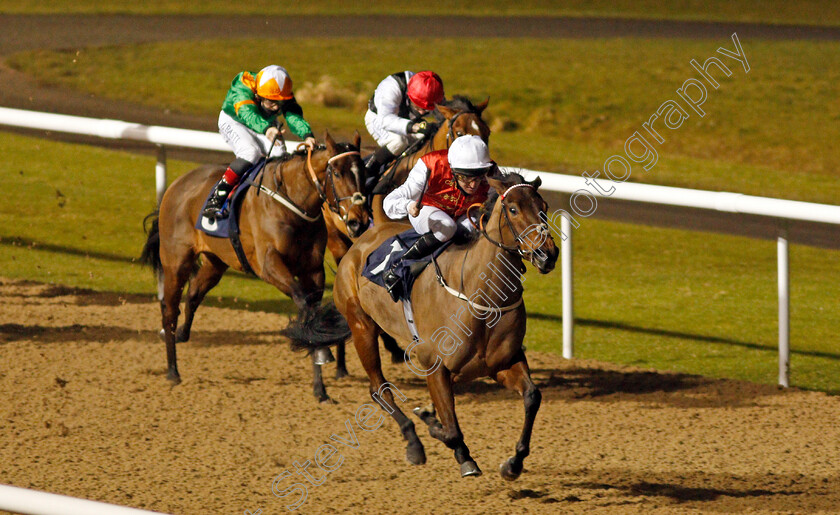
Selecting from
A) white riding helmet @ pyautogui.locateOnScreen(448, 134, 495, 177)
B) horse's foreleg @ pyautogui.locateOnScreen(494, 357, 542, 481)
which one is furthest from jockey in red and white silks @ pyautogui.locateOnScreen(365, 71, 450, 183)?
horse's foreleg @ pyautogui.locateOnScreen(494, 357, 542, 481)

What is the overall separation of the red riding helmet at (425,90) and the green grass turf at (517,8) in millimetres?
17697

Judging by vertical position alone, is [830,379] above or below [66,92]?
below

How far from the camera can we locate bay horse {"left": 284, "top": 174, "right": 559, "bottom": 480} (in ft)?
15.4

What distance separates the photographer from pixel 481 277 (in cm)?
494

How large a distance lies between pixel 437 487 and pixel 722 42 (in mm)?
17737

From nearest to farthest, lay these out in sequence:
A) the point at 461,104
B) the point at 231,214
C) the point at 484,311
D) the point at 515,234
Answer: the point at 515,234 < the point at 484,311 < the point at 461,104 < the point at 231,214

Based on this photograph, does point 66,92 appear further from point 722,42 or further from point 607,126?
point 722,42

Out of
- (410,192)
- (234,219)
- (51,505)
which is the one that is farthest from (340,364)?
(51,505)

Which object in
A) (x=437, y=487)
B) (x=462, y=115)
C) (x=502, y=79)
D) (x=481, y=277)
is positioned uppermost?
(x=502, y=79)

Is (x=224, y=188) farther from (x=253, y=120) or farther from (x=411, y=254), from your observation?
(x=411, y=254)

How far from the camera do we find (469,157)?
5.09 metres

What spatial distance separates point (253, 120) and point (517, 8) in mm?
20197

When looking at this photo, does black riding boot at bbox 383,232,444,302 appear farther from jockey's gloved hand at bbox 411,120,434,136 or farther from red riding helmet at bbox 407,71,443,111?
red riding helmet at bbox 407,71,443,111

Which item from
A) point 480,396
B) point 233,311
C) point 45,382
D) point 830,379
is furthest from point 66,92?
point 830,379
